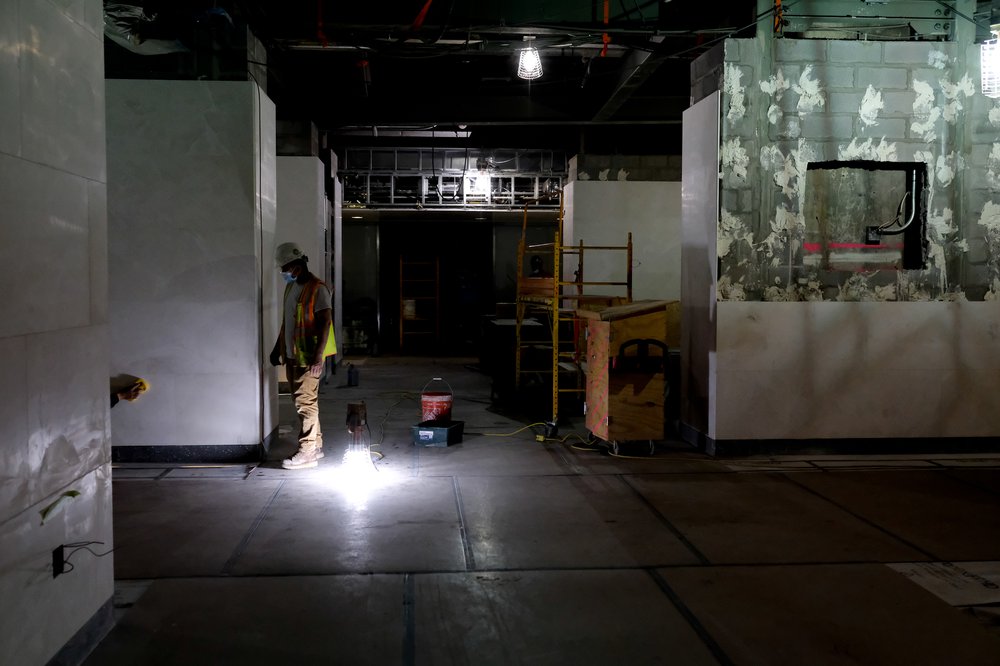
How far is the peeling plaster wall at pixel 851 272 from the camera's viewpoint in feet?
23.2

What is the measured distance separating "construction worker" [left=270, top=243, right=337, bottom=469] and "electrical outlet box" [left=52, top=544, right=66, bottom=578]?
3.57 meters

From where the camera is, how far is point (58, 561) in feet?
9.64

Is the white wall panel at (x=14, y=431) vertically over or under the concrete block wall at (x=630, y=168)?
under

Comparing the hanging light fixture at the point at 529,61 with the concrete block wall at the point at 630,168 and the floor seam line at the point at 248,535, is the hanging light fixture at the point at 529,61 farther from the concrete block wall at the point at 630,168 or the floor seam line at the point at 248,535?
the concrete block wall at the point at 630,168

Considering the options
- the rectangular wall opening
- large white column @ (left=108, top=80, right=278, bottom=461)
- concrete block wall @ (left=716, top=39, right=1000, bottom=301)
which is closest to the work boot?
large white column @ (left=108, top=80, right=278, bottom=461)

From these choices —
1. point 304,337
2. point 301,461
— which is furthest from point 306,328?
point 301,461

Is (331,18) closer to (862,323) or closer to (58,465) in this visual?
(58,465)

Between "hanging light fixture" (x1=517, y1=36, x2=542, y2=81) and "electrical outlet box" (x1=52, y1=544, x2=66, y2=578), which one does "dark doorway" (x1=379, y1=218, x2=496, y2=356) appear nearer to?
"hanging light fixture" (x1=517, y1=36, x2=542, y2=81)

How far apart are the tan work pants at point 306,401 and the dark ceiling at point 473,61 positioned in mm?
2710

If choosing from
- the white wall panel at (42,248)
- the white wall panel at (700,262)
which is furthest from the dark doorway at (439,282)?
the white wall panel at (42,248)

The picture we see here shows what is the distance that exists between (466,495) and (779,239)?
3.86 meters

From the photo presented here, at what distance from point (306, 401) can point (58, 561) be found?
146 inches

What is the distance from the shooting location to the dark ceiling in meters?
6.87

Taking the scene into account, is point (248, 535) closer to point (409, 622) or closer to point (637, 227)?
point (409, 622)
